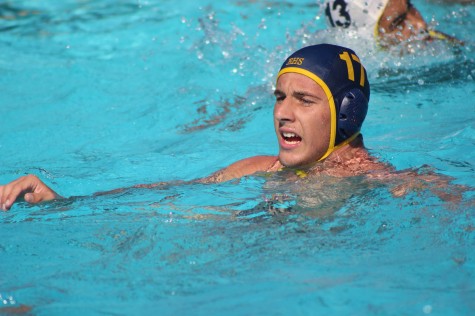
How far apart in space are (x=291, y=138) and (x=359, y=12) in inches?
141

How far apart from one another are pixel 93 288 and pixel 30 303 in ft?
1.00

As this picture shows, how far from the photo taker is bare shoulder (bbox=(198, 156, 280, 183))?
518 cm

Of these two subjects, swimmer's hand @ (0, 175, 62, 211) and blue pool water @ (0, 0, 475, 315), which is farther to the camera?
swimmer's hand @ (0, 175, 62, 211)

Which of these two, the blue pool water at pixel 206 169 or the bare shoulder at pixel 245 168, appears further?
the bare shoulder at pixel 245 168

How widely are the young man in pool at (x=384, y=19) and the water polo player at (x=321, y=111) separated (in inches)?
128

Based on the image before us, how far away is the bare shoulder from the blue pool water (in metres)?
0.15

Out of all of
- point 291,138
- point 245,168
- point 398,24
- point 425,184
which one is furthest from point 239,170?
point 398,24

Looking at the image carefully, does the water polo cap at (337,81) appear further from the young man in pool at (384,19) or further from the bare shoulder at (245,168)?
the young man in pool at (384,19)

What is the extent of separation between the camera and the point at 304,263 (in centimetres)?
379

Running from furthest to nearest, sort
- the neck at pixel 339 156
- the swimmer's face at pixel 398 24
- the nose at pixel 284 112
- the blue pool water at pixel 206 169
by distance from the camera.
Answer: the swimmer's face at pixel 398 24 → the neck at pixel 339 156 → the nose at pixel 284 112 → the blue pool water at pixel 206 169

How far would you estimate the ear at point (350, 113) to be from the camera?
471cm

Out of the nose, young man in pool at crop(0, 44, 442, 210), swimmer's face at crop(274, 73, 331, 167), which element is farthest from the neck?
the nose

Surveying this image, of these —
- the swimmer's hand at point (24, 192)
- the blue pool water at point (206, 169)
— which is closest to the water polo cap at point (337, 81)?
the blue pool water at point (206, 169)

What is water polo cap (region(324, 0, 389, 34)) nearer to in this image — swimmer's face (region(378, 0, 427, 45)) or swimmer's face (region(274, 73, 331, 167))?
swimmer's face (region(378, 0, 427, 45))
